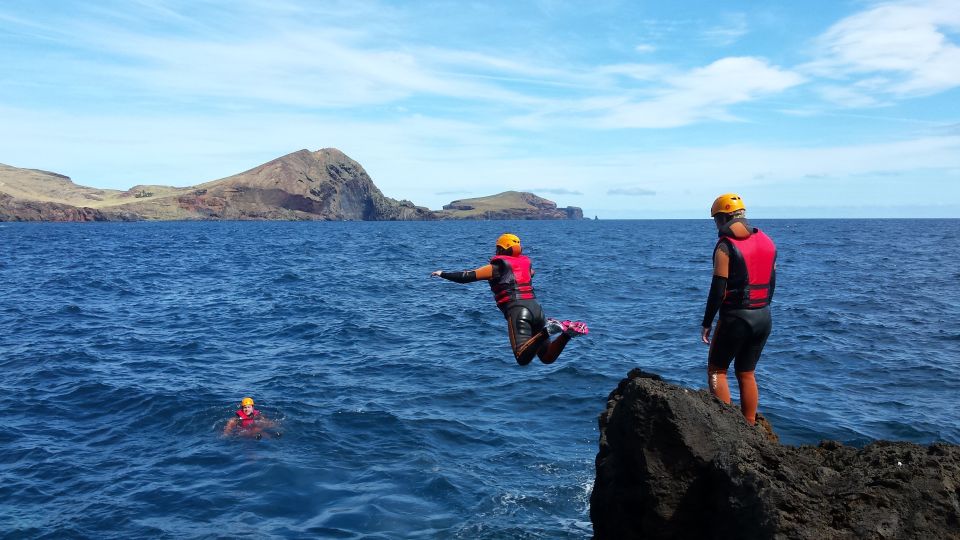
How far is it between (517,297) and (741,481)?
4.82 metres

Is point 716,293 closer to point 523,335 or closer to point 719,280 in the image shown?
point 719,280

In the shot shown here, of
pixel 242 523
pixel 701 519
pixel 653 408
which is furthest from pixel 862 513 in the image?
pixel 242 523

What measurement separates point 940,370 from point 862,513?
15875 millimetres

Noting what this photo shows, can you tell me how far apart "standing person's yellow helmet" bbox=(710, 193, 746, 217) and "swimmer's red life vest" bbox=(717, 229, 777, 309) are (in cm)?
37

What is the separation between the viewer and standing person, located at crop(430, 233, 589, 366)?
9.58 m

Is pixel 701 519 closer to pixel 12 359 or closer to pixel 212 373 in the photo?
Result: pixel 212 373

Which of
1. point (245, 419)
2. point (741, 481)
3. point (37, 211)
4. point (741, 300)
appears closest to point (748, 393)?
point (741, 300)

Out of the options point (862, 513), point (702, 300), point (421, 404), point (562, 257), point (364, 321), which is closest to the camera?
point (862, 513)

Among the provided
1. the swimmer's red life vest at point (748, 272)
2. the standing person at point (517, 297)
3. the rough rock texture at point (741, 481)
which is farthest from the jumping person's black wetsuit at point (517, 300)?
the swimmer's red life vest at point (748, 272)

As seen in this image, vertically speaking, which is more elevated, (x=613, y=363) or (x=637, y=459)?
(x=637, y=459)

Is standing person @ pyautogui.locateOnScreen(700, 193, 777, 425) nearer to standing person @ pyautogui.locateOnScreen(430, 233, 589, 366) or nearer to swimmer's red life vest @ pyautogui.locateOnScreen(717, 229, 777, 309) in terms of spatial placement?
swimmer's red life vest @ pyautogui.locateOnScreen(717, 229, 777, 309)

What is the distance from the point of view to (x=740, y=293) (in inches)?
305

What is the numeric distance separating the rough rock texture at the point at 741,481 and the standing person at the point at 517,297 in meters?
2.16

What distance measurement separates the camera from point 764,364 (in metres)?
19.2
